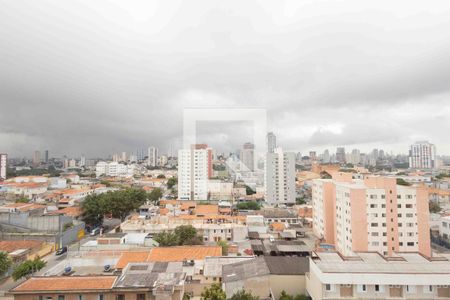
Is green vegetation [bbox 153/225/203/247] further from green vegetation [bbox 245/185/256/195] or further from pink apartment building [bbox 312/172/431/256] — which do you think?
green vegetation [bbox 245/185/256/195]

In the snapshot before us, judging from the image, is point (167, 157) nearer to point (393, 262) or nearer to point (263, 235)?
point (263, 235)

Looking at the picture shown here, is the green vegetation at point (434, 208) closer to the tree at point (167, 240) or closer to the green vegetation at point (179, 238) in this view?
the green vegetation at point (179, 238)

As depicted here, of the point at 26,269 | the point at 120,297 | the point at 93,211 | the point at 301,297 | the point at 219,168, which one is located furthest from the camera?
the point at 219,168

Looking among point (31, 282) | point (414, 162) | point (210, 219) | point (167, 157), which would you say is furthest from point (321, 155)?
point (31, 282)

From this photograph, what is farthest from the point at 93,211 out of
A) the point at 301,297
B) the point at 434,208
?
the point at 434,208

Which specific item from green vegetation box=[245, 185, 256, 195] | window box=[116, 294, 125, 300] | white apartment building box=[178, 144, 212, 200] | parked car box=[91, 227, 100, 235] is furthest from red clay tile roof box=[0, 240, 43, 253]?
green vegetation box=[245, 185, 256, 195]

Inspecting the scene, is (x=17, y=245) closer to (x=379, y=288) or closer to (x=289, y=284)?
(x=289, y=284)
